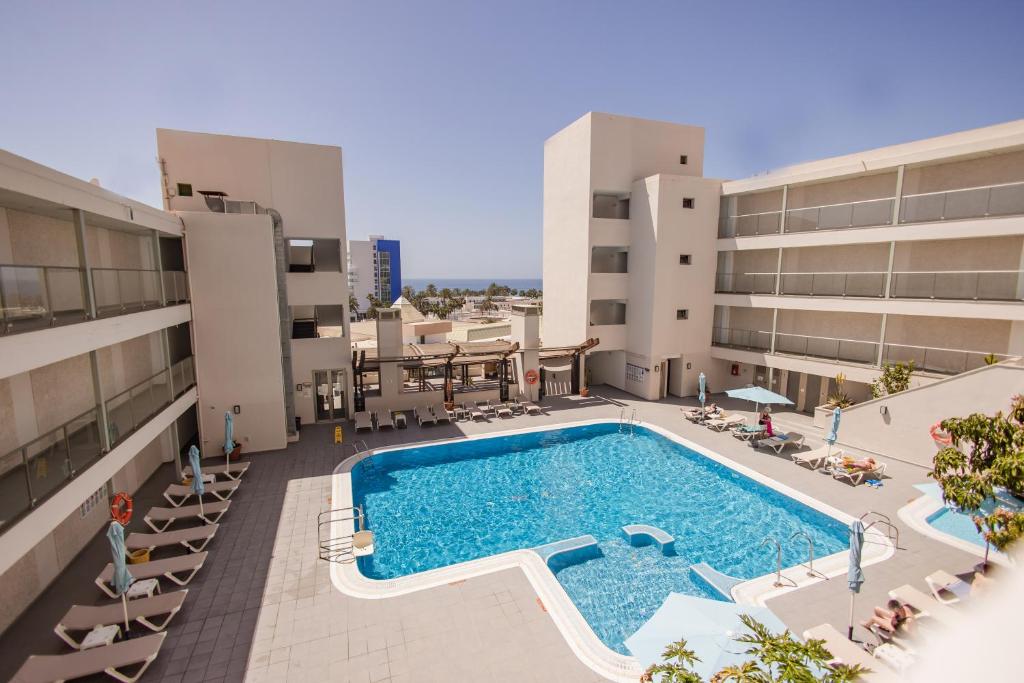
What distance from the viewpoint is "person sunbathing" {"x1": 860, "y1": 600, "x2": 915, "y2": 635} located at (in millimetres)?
7844

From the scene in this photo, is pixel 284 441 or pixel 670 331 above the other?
pixel 670 331

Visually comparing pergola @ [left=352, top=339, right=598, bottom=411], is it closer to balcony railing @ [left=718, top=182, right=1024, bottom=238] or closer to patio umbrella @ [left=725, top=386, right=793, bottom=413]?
patio umbrella @ [left=725, top=386, right=793, bottom=413]

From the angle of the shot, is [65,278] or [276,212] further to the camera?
[276,212]

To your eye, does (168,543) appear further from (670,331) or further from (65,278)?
(670,331)

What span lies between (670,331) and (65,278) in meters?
21.6

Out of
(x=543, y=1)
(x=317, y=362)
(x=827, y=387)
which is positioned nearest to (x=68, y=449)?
(x=317, y=362)

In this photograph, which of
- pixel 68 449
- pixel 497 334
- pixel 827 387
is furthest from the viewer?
pixel 497 334

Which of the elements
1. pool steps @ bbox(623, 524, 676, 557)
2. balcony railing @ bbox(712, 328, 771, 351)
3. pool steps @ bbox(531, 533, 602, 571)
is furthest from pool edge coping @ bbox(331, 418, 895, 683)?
balcony railing @ bbox(712, 328, 771, 351)

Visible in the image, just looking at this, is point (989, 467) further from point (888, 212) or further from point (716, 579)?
point (888, 212)

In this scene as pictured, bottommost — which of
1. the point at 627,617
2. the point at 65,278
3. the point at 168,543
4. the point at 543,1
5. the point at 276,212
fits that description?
the point at 627,617

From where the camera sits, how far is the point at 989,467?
7664 mm

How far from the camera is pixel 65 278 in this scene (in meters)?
9.45

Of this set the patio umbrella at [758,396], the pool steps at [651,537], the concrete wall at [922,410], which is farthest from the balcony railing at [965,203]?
the pool steps at [651,537]

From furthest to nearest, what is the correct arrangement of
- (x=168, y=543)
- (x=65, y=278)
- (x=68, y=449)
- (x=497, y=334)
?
(x=497, y=334)
(x=168, y=543)
(x=65, y=278)
(x=68, y=449)
